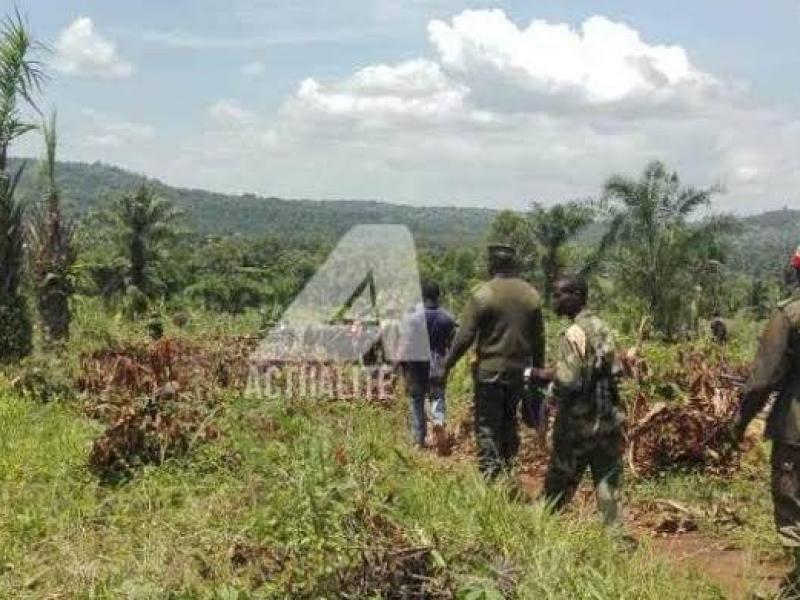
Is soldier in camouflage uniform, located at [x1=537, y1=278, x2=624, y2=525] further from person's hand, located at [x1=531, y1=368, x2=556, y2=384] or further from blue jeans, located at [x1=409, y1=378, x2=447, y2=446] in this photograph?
blue jeans, located at [x1=409, y1=378, x2=447, y2=446]

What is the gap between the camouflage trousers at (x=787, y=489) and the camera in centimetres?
459

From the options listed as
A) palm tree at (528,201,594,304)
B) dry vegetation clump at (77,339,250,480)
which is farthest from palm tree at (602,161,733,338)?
dry vegetation clump at (77,339,250,480)

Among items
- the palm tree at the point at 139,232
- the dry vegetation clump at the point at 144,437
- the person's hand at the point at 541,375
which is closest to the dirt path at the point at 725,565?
the person's hand at the point at 541,375

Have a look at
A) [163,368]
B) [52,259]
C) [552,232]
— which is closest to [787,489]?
[163,368]

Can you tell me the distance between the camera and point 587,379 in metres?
5.45

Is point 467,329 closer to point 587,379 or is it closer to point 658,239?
point 587,379

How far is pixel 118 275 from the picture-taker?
5303 centimetres

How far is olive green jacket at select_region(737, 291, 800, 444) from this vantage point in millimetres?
4539

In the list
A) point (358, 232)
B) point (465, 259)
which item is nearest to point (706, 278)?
point (358, 232)

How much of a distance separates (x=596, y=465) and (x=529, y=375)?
1015 mm

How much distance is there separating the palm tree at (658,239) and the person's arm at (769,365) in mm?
28360

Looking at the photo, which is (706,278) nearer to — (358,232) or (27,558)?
(358,232)

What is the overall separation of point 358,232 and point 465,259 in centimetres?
7150

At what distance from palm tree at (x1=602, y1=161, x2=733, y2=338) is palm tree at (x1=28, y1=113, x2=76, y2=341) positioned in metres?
22.6
